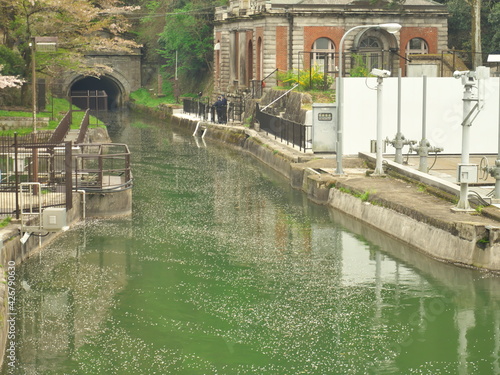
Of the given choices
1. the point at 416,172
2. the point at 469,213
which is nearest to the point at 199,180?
the point at 416,172

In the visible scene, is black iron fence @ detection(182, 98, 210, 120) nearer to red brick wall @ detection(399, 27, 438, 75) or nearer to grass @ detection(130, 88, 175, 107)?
grass @ detection(130, 88, 175, 107)

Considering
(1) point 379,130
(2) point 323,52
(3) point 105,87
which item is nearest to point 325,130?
(1) point 379,130

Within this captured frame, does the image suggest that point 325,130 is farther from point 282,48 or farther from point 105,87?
point 105,87

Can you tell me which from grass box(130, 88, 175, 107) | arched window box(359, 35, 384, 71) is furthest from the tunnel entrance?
arched window box(359, 35, 384, 71)

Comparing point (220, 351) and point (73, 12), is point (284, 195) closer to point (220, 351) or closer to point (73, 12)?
point (220, 351)

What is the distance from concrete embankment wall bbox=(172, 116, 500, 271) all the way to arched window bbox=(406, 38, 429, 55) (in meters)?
23.5

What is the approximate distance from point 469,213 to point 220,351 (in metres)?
8.62

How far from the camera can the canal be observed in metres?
16.3

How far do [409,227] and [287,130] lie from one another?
1745 centimetres

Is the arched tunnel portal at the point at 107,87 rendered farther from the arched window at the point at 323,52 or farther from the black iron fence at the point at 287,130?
the black iron fence at the point at 287,130

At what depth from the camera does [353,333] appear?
17.8m

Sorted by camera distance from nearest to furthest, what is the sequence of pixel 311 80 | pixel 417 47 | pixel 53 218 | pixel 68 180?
pixel 53 218, pixel 68 180, pixel 311 80, pixel 417 47

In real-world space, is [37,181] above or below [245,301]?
above

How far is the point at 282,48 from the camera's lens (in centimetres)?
5900
